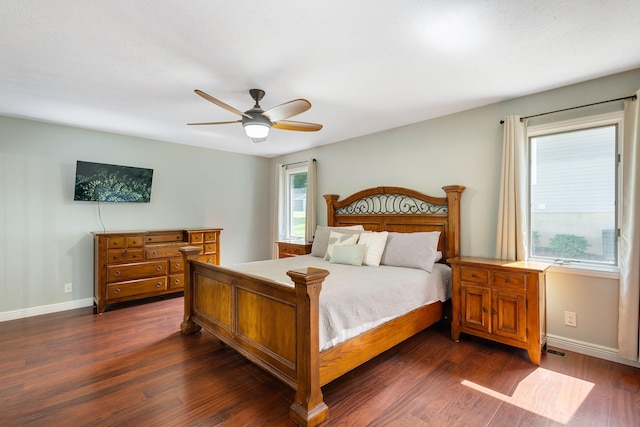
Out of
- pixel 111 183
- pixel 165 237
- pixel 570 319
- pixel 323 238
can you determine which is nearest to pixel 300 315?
pixel 323 238

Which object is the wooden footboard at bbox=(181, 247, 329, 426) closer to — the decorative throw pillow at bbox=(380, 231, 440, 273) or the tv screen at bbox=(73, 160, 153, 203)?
the decorative throw pillow at bbox=(380, 231, 440, 273)

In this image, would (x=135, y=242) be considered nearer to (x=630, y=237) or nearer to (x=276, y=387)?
(x=276, y=387)

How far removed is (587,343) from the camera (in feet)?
9.08

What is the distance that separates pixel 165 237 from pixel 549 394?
16.1ft

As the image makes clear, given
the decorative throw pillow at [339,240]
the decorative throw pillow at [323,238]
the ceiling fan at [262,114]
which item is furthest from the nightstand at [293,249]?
the ceiling fan at [262,114]

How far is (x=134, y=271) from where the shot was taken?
4234 mm

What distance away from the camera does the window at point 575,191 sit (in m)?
2.72

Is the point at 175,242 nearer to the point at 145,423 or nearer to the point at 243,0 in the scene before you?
the point at 145,423

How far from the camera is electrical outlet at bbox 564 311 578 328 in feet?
9.30

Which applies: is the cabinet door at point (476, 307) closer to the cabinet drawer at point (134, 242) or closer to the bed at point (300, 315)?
the bed at point (300, 315)

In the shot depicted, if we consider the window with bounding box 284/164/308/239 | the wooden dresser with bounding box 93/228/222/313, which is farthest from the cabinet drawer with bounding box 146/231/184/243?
the window with bounding box 284/164/308/239

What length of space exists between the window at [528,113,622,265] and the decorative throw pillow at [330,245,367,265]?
69.5 inches

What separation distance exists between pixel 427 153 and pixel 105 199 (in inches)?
179

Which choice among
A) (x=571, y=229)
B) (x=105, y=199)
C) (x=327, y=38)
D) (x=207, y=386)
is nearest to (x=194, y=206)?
(x=105, y=199)
